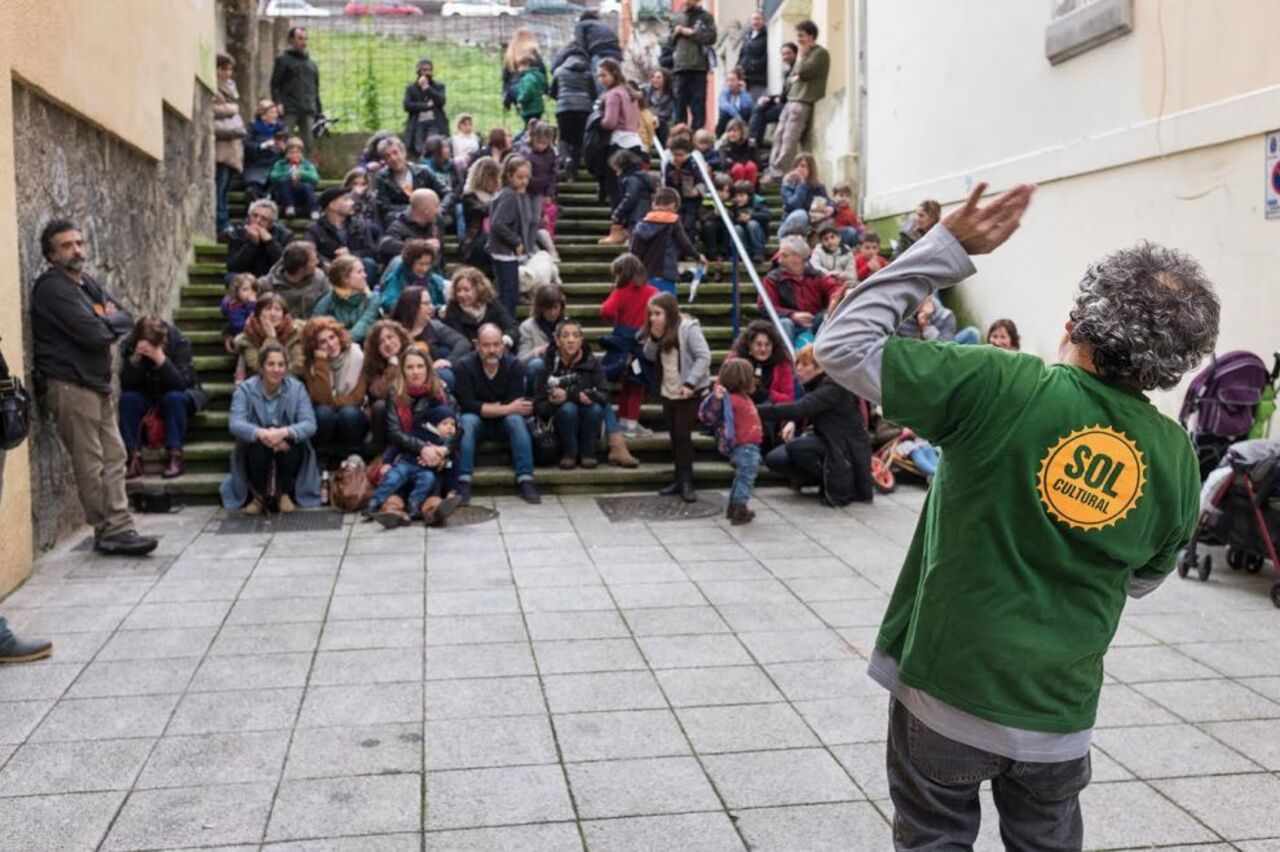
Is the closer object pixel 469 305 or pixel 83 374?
pixel 83 374

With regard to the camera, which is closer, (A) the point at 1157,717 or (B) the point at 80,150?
(A) the point at 1157,717

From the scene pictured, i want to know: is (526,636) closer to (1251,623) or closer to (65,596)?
(65,596)

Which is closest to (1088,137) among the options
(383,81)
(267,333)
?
(267,333)

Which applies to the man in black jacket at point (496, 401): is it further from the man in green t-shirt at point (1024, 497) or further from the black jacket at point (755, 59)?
the black jacket at point (755, 59)

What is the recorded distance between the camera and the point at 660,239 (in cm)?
1152

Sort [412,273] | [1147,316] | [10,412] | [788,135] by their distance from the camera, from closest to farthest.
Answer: [1147,316], [10,412], [412,273], [788,135]

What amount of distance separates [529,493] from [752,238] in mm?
5384

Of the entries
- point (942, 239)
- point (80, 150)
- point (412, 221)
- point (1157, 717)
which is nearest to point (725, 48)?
point (412, 221)

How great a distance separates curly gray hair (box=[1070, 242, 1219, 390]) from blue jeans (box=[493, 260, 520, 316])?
30.3ft

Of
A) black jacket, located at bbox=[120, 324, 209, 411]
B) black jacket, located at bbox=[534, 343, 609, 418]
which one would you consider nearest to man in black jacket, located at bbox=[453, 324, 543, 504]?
black jacket, located at bbox=[534, 343, 609, 418]

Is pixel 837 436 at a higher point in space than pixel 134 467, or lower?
higher

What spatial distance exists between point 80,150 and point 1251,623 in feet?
Answer: 24.5

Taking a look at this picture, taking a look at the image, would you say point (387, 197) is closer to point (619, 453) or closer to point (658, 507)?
point (619, 453)

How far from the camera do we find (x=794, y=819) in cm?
380
